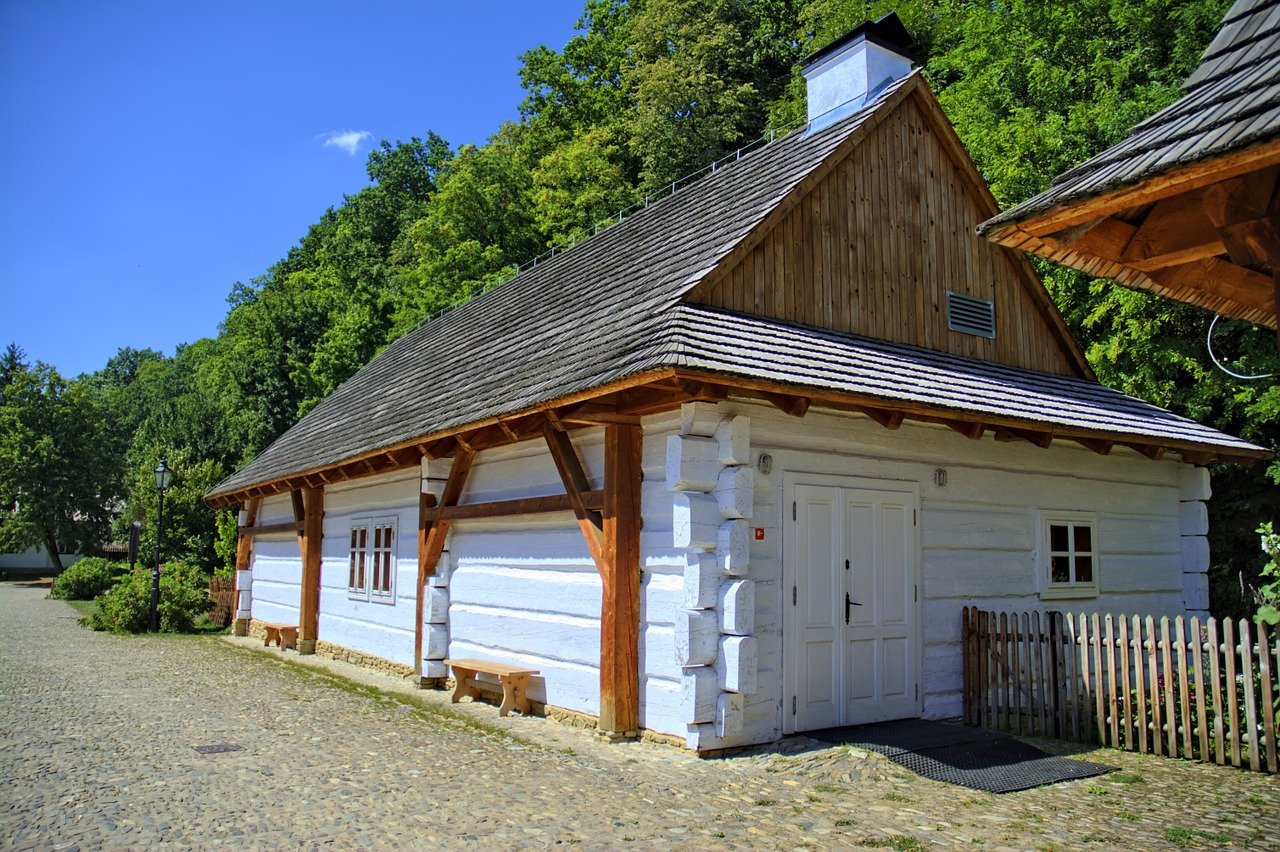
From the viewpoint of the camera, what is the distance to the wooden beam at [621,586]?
7.92 meters

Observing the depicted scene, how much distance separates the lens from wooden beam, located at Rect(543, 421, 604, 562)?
8.27 metres

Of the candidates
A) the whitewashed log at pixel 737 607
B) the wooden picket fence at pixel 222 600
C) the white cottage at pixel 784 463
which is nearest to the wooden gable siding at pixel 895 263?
the white cottage at pixel 784 463

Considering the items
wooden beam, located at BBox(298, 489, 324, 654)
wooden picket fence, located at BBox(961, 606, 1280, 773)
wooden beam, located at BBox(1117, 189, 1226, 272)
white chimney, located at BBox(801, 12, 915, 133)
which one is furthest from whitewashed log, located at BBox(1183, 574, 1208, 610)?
wooden beam, located at BBox(298, 489, 324, 654)

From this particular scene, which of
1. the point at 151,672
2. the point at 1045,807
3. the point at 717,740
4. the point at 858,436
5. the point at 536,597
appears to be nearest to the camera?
the point at 1045,807

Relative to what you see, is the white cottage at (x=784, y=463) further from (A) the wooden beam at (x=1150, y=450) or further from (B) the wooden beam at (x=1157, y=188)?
(B) the wooden beam at (x=1157, y=188)

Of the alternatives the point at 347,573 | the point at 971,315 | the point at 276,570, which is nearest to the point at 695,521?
the point at 971,315

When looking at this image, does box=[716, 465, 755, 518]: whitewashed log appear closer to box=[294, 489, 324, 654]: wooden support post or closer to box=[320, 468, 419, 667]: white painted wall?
box=[320, 468, 419, 667]: white painted wall

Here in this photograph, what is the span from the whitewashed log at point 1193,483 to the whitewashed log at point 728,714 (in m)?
7.55

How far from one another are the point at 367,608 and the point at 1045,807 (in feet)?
33.2

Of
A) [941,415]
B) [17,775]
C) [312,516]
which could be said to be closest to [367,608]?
[312,516]

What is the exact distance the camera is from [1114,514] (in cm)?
1095

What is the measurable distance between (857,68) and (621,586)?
738 cm

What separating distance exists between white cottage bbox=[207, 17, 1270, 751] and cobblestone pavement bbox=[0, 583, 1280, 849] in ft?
2.59

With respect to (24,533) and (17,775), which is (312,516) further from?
(24,533)
